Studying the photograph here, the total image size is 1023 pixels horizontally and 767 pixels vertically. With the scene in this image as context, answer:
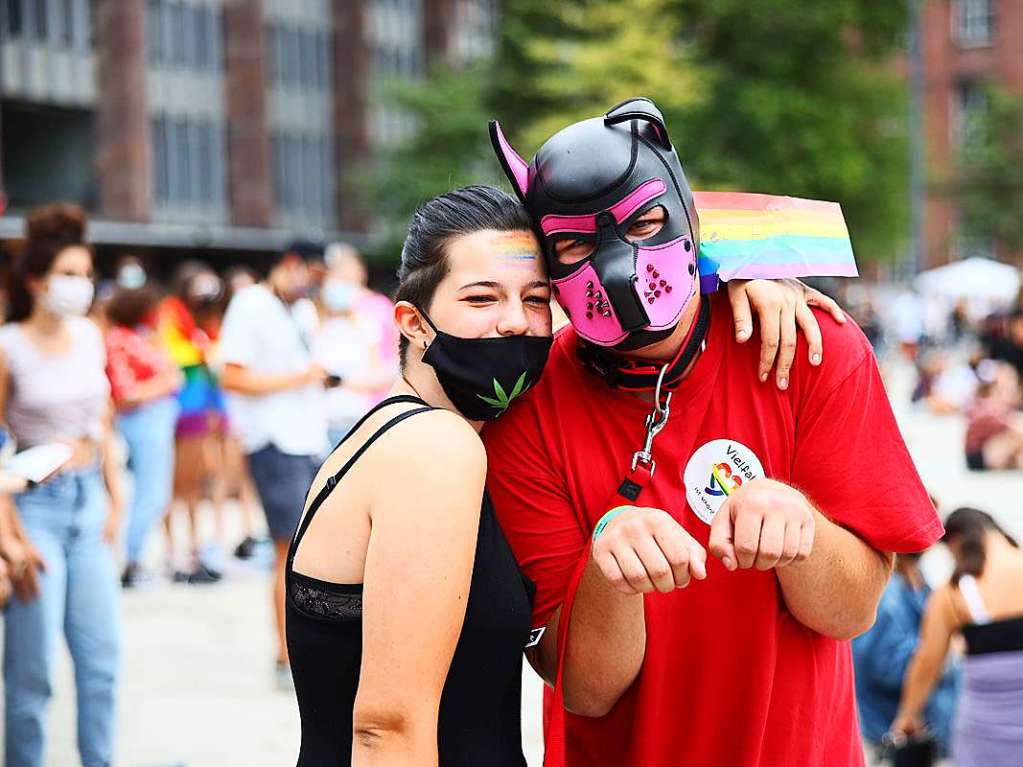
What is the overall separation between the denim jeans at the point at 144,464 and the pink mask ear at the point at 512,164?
6.19 m

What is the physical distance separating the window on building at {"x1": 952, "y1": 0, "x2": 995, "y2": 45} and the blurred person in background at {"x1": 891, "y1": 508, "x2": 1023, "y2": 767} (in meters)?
46.7

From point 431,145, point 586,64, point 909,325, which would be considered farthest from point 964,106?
point 586,64

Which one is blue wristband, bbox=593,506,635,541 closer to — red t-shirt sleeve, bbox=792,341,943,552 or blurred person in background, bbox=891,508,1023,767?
red t-shirt sleeve, bbox=792,341,943,552

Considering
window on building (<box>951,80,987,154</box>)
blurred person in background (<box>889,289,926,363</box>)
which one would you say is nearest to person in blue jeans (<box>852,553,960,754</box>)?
blurred person in background (<box>889,289,926,363</box>)

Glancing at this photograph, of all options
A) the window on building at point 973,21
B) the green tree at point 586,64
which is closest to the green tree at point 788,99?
the green tree at point 586,64

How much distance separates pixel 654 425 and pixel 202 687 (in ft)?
15.3

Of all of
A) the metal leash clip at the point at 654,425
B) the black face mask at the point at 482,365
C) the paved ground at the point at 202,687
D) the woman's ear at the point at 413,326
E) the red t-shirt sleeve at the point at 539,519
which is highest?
the woman's ear at the point at 413,326

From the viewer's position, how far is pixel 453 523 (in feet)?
6.28

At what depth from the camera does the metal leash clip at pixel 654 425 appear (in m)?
2.11

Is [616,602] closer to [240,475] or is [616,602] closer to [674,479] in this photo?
[674,479]

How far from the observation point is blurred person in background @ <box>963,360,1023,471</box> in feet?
41.4

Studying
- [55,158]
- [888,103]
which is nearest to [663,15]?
[888,103]

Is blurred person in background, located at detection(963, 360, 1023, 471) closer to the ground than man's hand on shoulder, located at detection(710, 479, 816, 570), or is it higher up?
closer to the ground

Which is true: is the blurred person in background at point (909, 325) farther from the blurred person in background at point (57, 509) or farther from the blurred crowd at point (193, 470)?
the blurred person in background at point (57, 509)
